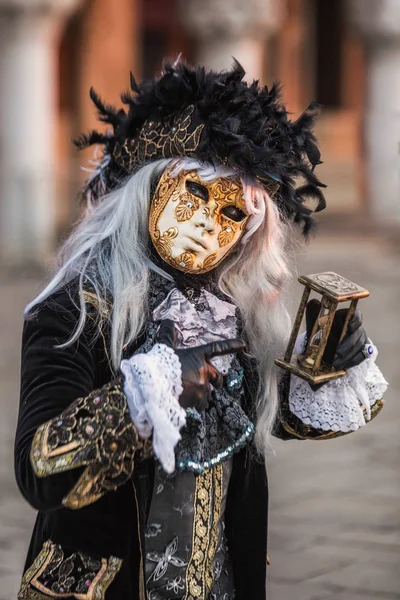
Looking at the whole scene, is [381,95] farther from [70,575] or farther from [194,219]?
[70,575]

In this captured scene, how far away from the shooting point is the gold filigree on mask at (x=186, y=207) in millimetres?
2693

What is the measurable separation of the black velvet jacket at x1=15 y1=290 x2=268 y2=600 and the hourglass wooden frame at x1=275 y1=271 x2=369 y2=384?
9.3 inches

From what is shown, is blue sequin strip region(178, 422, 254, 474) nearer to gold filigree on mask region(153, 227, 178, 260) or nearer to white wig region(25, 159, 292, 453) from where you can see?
white wig region(25, 159, 292, 453)

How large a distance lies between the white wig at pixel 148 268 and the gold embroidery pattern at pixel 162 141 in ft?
0.10

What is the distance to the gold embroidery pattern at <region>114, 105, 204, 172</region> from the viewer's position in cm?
270

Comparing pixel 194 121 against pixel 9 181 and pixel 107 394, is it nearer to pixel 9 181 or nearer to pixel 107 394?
pixel 107 394

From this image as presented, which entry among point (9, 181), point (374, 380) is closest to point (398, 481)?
point (374, 380)

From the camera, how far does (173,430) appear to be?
233 cm

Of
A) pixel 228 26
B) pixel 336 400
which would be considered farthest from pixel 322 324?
pixel 228 26

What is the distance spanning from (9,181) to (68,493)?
35.1 feet

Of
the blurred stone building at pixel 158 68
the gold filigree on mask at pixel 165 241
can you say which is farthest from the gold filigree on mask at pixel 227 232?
the blurred stone building at pixel 158 68

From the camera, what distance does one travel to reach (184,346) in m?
2.69

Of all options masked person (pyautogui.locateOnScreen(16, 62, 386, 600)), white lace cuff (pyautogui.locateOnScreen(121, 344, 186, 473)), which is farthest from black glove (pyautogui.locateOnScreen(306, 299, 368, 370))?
white lace cuff (pyautogui.locateOnScreen(121, 344, 186, 473))

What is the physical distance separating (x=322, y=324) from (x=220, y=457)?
38 centimetres
